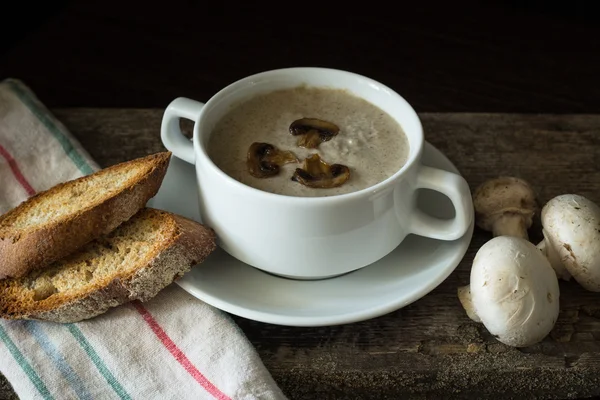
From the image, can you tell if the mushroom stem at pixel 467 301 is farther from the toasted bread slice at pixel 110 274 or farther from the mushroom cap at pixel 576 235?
the toasted bread slice at pixel 110 274

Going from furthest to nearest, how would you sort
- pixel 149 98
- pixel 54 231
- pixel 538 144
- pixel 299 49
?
pixel 299 49 < pixel 149 98 < pixel 538 144 < pixel 54 231

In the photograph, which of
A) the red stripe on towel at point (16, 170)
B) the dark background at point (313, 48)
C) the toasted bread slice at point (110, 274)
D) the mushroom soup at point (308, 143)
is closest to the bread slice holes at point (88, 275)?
the toasted bread slice at point (110, 274)

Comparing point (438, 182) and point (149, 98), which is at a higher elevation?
point (438, 182)

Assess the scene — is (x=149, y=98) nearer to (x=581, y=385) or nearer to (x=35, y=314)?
(x=35, y=314)

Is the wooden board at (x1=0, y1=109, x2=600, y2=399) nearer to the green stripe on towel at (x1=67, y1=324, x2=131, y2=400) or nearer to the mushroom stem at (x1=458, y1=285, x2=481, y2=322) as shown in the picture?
the mushroom stem at (x1=458, y1=285, x2=481, y2=322)

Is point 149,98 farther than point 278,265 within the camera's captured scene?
Yes

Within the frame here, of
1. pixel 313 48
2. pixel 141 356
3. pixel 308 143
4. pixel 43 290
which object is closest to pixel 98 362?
pixel 141 356

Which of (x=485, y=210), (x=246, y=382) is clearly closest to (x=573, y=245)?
(x=485, y=210)
